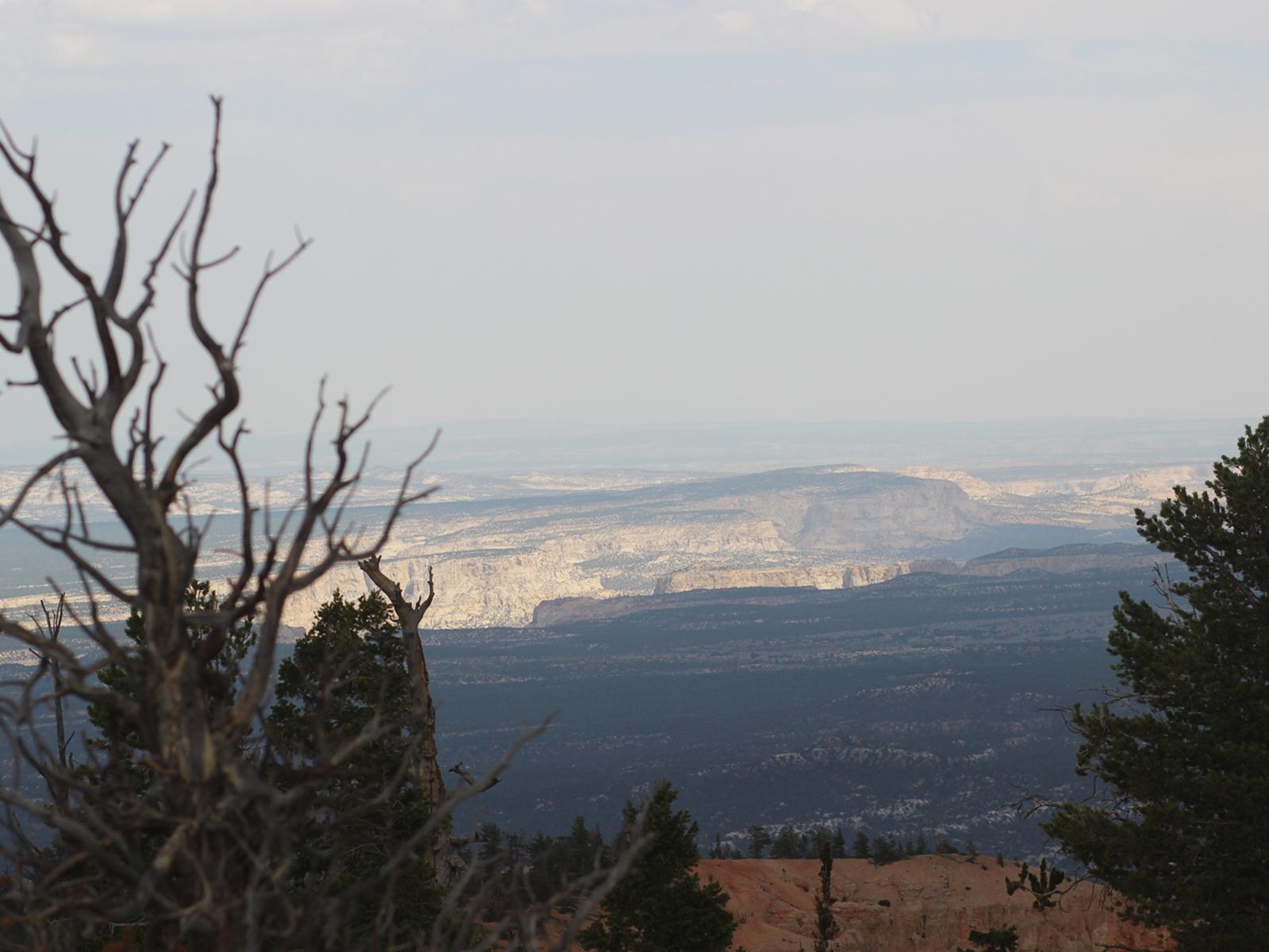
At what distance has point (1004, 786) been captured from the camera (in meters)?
79.3

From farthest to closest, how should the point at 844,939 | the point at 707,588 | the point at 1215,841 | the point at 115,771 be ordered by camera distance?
1. the point at 707,588
2. the point at 844,939
3. the point at 1215,841
4. the point at 115,771

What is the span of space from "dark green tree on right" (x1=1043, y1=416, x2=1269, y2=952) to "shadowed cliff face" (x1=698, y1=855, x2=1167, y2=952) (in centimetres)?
356

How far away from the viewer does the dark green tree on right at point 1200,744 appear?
45.5 ft

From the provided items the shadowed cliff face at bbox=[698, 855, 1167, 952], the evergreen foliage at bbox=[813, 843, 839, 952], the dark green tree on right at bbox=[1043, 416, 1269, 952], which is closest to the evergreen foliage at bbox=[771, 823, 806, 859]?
the shadowed cliff face at bbox=[698, 855, 1167, 952]

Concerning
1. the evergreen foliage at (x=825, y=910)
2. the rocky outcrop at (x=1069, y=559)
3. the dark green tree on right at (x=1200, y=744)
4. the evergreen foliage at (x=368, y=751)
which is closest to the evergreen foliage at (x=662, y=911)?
the evergreen foliage at (x=825, y=910)

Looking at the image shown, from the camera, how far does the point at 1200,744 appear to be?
14.8 m

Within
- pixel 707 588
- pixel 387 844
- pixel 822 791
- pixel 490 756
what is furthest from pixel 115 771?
pixel 707 588

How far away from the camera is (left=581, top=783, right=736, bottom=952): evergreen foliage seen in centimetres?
1683

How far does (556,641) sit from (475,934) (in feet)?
414

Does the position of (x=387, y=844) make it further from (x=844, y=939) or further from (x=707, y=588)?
(x=707, y=588)

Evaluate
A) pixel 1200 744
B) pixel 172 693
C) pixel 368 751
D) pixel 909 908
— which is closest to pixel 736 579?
pixel 909 908

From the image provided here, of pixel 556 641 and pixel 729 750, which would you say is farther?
pixel 556 641

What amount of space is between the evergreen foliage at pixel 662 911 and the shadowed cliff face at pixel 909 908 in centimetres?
531

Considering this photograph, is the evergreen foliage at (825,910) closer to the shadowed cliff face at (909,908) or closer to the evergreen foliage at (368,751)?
the shadowed cliff face at (909,908)
